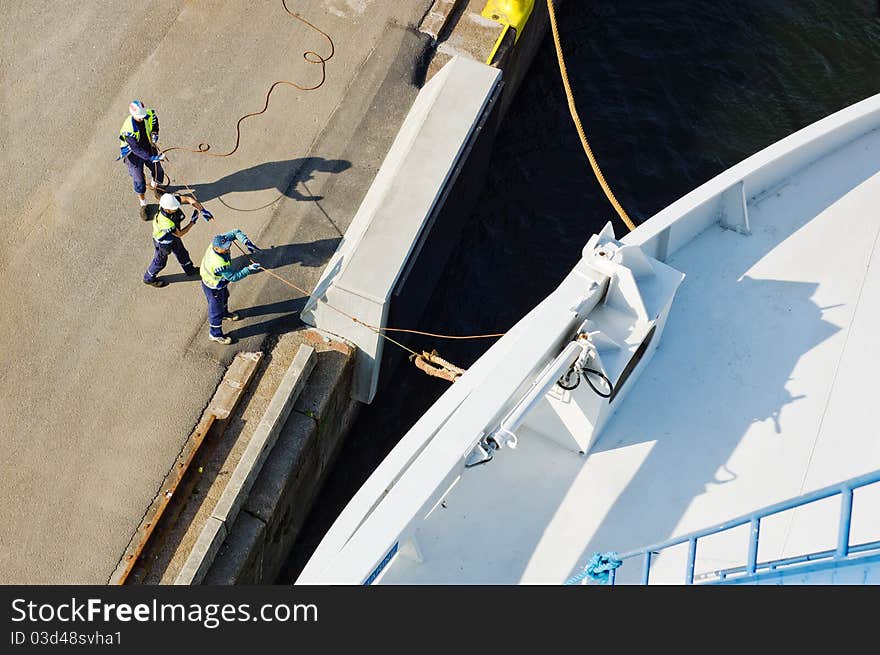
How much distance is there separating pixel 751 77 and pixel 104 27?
1056cm

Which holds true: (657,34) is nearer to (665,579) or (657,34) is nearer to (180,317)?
(180,317)

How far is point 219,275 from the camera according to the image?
11.2m

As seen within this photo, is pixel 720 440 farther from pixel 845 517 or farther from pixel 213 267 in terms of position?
pixel 213 267

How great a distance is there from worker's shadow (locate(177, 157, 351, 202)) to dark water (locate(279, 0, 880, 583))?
2.57m

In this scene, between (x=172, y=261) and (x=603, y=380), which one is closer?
(x=603, y=380)

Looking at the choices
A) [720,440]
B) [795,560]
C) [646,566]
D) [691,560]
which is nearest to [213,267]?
[720,440]

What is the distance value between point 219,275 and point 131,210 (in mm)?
2365

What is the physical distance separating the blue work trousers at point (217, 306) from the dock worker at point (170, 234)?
643mm

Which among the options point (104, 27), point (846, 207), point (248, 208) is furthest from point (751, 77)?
point (104, 27)

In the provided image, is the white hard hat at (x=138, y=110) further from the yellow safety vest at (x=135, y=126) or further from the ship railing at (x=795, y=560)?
the ship railing at (x=795, y=560)

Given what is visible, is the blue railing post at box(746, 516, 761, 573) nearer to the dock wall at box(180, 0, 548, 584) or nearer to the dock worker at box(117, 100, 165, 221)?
the dock wall at box(180, 0, 548, 584)

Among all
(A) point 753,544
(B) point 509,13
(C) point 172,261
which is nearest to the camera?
(A) point 753,544

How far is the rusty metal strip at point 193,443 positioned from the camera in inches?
415

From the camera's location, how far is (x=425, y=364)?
11133 mm
